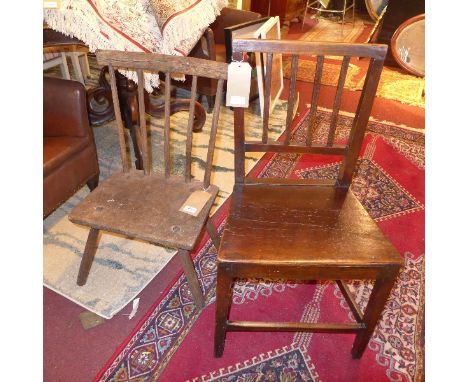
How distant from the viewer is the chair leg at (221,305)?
106 cm

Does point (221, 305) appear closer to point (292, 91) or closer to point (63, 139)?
point (292, 91)

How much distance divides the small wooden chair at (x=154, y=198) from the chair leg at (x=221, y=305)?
0.51 feet

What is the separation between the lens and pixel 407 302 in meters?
1.53

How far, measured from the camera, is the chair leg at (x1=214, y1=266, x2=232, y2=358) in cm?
106

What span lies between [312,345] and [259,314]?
0.25m

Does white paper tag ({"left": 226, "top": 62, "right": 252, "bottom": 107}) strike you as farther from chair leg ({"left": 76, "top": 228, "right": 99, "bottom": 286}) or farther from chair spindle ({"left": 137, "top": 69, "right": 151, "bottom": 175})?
chair leg ({"left": 76, "top": 228, "right": 99, "bottom": 286})

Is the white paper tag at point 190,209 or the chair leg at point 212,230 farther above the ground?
the white paper tag at point 190,209

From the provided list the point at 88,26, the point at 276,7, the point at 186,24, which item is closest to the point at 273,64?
the point at 186,24

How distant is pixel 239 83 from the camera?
1099 millimetres

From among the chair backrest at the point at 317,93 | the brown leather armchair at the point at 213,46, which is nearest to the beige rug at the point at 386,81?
the brown leather armchair at the point at 213,46

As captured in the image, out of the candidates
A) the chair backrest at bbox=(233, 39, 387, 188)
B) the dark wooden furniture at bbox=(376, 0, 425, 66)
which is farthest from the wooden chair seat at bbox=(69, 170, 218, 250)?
the dark wooden furniture at bbox=(376, 0, 425, 66)

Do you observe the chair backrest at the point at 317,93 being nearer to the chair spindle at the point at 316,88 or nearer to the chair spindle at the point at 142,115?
the chair spindle at the point at 316,88
